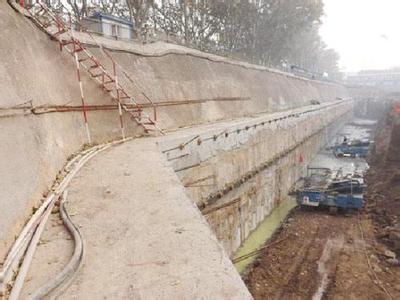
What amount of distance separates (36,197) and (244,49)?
39.5 meters

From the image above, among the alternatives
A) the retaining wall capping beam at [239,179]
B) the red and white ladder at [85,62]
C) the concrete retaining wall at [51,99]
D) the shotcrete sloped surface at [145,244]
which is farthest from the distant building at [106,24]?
the shotcrete sloped surface at [145,244]

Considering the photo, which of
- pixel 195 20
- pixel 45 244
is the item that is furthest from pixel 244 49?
pixel 45 244

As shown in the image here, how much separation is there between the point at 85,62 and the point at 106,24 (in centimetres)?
696

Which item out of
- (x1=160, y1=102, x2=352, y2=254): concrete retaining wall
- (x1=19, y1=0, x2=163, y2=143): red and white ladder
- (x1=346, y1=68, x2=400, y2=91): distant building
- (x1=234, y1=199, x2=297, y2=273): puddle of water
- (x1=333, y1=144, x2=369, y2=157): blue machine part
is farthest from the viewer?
(x1=346, y1=68, x2=400, y2=91): distant building

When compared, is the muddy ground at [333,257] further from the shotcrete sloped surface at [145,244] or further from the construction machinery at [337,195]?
the shotcrete sloped surface at [145,244]

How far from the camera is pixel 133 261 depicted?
330cm

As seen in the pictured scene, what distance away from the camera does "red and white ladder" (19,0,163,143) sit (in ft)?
29.9

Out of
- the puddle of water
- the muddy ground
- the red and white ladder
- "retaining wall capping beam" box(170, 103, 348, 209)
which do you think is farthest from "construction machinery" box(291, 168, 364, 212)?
the red and white ladder

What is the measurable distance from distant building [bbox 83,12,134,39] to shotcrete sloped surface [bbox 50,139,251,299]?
11982 millimetres

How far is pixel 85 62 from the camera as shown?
33.4 ft

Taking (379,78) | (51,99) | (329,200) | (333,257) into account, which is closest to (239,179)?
(333,257)

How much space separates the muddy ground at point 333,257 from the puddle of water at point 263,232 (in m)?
0.37

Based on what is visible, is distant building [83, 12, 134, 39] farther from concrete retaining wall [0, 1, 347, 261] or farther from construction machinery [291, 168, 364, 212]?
construction machinery [291, 168, 364, 212]

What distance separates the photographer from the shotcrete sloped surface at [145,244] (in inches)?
114
